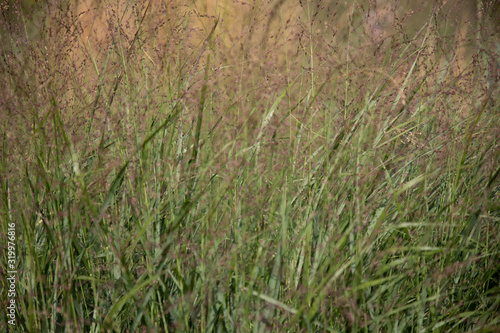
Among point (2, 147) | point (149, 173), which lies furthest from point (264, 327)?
point (2, 147)

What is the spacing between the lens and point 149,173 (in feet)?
3.40

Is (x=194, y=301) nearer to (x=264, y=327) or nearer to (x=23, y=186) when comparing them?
(x=264, y=327)

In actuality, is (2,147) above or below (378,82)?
below

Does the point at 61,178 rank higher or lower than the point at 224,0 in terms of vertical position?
lower

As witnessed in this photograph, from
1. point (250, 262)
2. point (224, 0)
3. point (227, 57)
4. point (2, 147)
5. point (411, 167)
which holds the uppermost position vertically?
point (224, 0)

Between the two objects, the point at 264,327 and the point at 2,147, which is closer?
the point at 264,327

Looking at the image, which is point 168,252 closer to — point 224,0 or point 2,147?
point 2,147

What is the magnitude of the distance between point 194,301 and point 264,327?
16 cm

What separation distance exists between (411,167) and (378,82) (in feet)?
1.01

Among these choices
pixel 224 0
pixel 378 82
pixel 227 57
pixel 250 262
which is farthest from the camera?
pixel 224 0

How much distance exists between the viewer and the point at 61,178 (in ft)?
3.44

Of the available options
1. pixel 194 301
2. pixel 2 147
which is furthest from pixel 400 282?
pixel 2 147

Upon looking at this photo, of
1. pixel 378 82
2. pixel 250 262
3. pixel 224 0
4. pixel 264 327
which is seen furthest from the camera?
pixel 224 0

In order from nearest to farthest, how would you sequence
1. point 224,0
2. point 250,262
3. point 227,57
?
point 250,262 < point 227,57 < point 224,0
